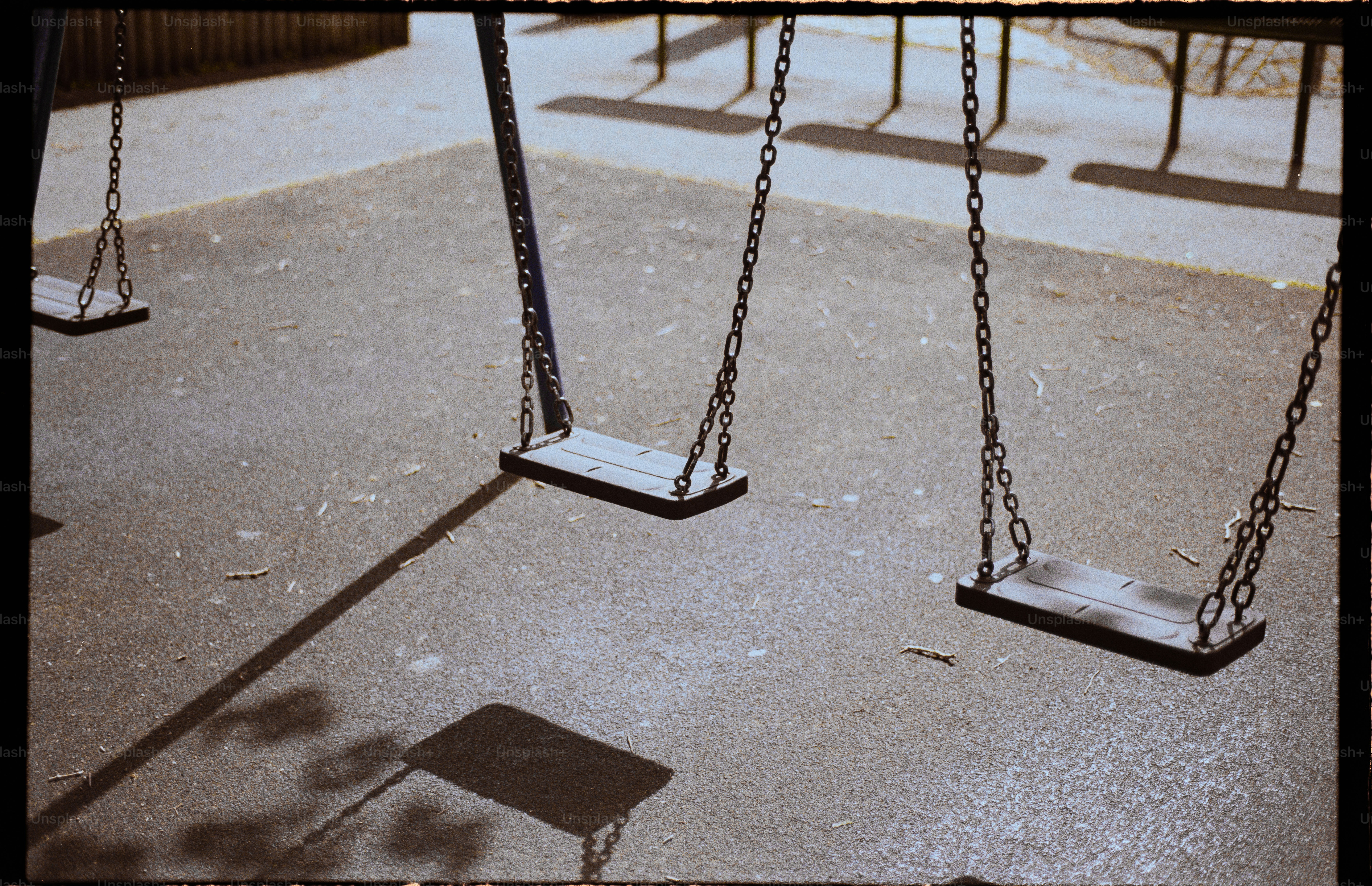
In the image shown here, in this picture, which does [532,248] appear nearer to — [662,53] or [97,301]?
[97,301]

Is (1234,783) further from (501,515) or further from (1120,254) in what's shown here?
(1120,254)

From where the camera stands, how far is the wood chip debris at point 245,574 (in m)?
4.48

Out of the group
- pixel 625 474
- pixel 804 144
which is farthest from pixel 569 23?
pixel 625 474

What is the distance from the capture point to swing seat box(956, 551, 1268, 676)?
2.79 metres

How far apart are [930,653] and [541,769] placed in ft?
4.28

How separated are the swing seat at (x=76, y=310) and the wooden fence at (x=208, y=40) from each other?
620 cm

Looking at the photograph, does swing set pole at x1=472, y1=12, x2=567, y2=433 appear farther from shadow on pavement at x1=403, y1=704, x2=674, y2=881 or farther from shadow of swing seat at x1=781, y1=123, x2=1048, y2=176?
shadow of swing seat at x1=781, y1=123, x2=1048, y2=176

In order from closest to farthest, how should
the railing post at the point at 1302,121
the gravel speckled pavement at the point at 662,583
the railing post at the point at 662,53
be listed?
the gravel speckled pavement at the point at 662,583
the railing post at the point at 1302,121
the railing post at the point at 662,53

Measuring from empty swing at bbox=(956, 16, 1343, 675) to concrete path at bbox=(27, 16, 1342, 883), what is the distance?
2.10 ft

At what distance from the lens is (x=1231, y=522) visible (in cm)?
480

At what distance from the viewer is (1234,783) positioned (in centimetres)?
345

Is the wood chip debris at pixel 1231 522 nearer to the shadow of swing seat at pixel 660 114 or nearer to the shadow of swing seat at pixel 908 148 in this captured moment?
the shadow of swing seat at pixel 908 148

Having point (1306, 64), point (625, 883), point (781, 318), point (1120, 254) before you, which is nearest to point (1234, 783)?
point (625, 883)

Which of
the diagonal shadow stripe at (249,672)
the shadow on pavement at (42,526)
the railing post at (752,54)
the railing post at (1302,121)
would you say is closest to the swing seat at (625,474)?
the diagonal shadow stripe at (249,672)
